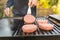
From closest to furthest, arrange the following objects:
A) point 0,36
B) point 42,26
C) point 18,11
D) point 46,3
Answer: point 0,36
point 42,26
point 18,11
point 46,3

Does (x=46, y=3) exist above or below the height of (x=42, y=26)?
above

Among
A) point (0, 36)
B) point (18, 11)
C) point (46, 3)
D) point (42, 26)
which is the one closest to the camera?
point (0, 36)

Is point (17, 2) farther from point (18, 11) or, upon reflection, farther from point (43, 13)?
point (43, 13)

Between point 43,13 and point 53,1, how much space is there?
0.80 feet

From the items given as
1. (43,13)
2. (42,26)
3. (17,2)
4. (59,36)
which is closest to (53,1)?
(43,13)

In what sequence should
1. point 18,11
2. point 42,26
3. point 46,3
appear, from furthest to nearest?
point 46,3, point 18,11, point 42,26

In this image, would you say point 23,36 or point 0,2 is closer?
point 23,36

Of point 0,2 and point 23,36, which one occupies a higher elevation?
point 0,2

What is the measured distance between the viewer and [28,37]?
2.75 feet

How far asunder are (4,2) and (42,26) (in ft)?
3.96

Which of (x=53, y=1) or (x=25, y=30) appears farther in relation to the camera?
(x=53, y=1)

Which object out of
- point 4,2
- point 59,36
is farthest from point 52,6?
point 59,36

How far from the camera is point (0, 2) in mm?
2041

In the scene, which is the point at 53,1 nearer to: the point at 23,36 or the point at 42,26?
the point at 42,26
